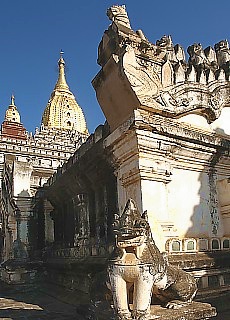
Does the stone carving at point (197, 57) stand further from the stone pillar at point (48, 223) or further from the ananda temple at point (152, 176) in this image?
the stone pillar at point (48, 223)

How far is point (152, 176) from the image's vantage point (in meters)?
6.14

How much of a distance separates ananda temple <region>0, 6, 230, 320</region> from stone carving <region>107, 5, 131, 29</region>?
0.03m

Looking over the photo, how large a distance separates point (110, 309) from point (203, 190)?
3301 millimetres

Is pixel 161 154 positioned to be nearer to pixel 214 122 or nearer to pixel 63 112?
pixel 214 122

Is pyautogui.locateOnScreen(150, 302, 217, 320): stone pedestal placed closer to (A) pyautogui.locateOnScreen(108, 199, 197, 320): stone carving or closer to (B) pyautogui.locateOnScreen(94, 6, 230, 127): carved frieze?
(A) pyautogui.locateOnScreen(108, 199, 197, 320): stone carving

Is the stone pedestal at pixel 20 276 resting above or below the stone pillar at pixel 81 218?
below

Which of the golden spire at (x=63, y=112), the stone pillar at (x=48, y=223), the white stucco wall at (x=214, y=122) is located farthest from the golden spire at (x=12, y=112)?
the white stucco wall at (x=214, y=122)

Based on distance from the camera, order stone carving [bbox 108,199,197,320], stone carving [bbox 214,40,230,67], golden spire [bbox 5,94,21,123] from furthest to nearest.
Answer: golden spire [bbox 5,94,21,123], stone carving [bbox 214,40,230,67], stone carving [bbox 108,199,197,320]

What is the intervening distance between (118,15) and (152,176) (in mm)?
3680

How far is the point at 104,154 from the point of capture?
23.2ft

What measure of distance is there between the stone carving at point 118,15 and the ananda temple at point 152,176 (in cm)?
3

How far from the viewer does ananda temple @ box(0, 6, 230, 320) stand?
473cm

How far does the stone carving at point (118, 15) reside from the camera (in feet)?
24.1

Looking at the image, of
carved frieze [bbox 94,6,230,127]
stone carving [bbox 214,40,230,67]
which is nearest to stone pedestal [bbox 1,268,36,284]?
carved frieze [bbox 94,6,230,127]
